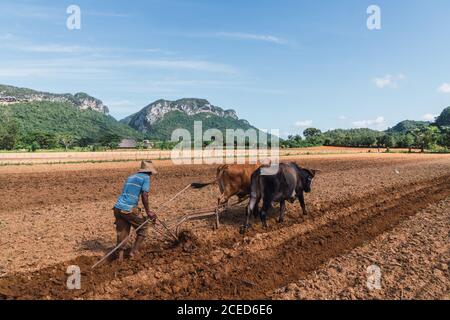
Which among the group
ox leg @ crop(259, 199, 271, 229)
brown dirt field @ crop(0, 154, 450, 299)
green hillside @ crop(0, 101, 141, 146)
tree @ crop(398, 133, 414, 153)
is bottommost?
brown dirt field @ crop(0, 154, 450, 299)

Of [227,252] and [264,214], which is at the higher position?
[264,214]

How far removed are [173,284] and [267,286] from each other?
1758 millimetres

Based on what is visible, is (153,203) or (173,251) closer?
(173,251)

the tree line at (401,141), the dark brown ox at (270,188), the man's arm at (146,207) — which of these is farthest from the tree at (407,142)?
the man's arm at (146,207)

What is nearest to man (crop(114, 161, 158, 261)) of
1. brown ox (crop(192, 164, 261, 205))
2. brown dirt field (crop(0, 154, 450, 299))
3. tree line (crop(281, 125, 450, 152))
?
brown dirt field (crop(0, 154, 450, 299))

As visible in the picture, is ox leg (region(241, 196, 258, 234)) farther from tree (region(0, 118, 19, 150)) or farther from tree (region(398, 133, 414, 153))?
tree (region(0, 118, 19, 150))

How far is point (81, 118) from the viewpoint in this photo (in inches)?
7343

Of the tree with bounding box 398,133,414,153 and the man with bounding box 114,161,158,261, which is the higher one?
the tree with bounding box 398,133,414,153

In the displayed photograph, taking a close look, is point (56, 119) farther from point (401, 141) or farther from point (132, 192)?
point (132, 192)

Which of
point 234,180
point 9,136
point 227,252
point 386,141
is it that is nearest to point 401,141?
point 386,141

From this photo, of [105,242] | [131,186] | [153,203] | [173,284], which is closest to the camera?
[173,284]

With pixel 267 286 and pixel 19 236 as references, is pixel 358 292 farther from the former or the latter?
pixel 19 236
